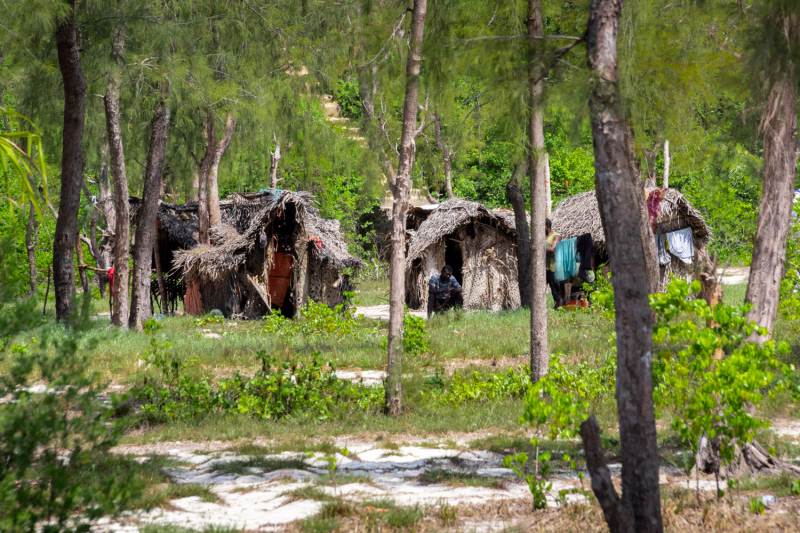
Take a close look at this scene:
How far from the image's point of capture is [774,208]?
5.86m

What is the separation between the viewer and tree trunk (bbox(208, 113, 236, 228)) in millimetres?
18500

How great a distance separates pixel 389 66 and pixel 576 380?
160 inches

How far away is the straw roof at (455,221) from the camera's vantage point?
57.6 feet

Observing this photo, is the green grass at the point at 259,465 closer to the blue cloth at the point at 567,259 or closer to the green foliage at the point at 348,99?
the blue cloth at the point at 567,259

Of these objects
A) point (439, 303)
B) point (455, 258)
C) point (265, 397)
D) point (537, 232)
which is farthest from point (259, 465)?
point (455, 258)

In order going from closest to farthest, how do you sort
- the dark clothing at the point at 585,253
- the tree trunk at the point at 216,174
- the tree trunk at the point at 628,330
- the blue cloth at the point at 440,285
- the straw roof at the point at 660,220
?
the tree trunk at the point at 628,330, the blue cloth at the point at 440,285, the dark clothing at the point at 585,253, the straw roof at the point at 660,220, the tree trunk at the point at 216,174

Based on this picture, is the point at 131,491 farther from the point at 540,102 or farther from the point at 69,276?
the point at 69,276

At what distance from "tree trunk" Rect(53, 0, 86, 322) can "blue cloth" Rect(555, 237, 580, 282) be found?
1030 cm

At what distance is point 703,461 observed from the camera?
194 inches

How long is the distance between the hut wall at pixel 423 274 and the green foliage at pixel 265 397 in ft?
35.1

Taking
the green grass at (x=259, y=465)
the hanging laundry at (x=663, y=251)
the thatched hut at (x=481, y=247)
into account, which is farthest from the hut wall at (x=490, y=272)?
the green grass at (x=259, y=465)

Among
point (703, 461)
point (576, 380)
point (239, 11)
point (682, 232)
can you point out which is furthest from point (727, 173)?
point (703, 461)

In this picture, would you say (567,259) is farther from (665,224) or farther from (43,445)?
(43,445)

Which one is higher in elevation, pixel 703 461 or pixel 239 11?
pixel 239 11
